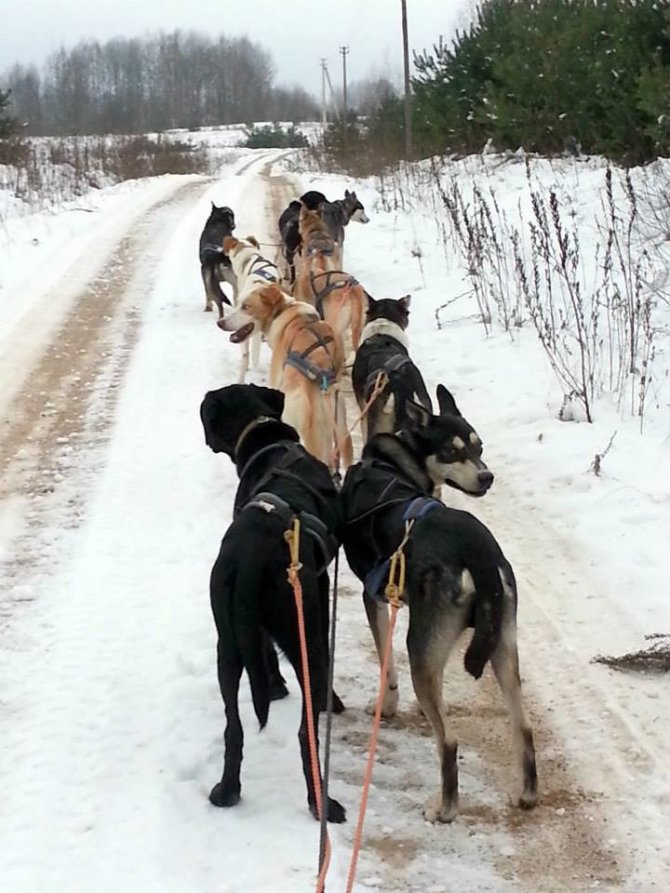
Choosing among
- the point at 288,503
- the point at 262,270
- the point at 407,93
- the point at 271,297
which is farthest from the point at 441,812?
the point at 407,93

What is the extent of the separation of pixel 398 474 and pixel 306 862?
5.96 ft

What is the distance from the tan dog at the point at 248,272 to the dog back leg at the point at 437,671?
478 centimetres

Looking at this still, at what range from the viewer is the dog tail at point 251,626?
3172 millimetres

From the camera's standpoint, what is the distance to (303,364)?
545cm

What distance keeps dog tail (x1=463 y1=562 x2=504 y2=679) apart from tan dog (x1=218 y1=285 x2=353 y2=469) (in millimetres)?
2264

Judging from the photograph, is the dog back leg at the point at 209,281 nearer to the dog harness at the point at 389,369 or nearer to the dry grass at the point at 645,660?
the dog harness at the point at 389,369

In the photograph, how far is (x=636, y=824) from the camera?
317 centimetres

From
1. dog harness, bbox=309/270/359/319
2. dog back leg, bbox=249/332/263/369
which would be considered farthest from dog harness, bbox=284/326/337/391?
dog back leg, bbox=249/332/263/369

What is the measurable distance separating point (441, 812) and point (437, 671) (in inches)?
19.1

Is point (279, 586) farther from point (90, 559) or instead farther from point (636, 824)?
point (90, 559)

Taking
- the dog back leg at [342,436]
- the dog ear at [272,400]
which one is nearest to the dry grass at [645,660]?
the dog ear at [272,400]

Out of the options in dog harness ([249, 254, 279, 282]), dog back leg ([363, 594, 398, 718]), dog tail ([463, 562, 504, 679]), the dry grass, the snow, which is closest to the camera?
the snow

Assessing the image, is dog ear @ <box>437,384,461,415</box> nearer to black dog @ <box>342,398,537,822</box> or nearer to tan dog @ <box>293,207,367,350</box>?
black dog @ <box>342,398,537,822</box>

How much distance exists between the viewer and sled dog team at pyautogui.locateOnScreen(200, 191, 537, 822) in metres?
3.21
